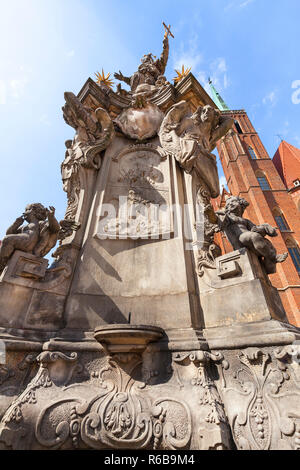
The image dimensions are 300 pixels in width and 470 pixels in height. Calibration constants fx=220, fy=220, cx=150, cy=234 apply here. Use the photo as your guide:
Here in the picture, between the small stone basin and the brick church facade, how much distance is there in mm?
16546

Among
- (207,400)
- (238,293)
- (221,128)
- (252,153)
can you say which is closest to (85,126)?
(221,128)

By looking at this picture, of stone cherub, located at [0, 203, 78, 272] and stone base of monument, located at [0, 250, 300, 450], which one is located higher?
stone cherub, located at [0, 203, 78, 272]

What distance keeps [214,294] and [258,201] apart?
83.2ft

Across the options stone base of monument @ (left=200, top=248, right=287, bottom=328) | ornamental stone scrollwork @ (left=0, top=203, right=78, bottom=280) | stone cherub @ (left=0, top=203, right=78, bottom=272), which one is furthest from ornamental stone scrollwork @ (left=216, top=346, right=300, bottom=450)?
stone cherub @ (left=0, top=203, right=78, bottom=272)

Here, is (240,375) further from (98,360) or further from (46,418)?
(46,418)

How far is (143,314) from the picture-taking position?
3.08 meters

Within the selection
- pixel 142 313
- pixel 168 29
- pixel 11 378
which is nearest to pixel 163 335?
pixel 142 313

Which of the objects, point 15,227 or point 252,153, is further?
point 252,153

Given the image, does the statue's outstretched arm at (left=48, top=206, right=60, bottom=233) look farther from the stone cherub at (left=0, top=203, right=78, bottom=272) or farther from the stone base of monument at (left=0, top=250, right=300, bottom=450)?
the stone base of monument at (left=0, top=250, right=300, bottom=450)

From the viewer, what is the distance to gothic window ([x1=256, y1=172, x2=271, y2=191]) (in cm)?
2801

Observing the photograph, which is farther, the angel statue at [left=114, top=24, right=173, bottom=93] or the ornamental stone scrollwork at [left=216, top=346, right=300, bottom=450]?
the angel statue at [left=114, top=24, right=173, bottom=93]

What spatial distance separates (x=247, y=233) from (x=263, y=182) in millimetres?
29787

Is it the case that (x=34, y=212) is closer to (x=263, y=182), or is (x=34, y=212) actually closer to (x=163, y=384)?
(x=163, y=384)

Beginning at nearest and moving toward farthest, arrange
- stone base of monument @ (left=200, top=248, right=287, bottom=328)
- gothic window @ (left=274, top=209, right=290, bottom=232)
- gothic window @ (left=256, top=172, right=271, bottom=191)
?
stone base of monument @ (left=200, top=248, right=287, bottom=328)
gothic window @ (left=274, top=209, right=290, bottom=232)
gothic window @ (left=256, top=172, right=271, bottom=191)
